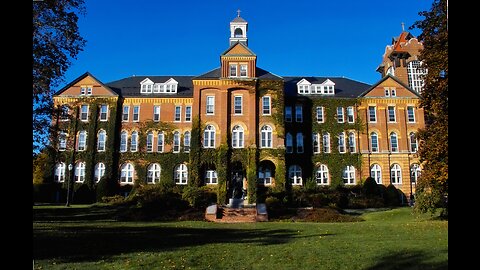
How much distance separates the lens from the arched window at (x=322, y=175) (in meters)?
41.9

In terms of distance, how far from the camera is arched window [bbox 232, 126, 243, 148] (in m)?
38.7

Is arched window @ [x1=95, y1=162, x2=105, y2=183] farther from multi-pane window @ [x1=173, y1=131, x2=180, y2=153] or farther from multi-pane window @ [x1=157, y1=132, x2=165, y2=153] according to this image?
multi-pane window @ [x1=173, y1=131, x2=180, y2=153]

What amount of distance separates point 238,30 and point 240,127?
14.9m

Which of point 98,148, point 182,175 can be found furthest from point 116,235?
point 98,148

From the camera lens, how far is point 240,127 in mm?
39219

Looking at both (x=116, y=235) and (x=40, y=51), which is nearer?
(x=40, y=51)

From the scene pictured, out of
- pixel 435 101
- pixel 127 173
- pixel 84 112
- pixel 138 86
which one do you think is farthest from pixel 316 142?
pixel 84 112

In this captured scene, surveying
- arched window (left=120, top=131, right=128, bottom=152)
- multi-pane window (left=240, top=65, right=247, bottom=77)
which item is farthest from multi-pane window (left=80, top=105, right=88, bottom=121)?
multi-pane window (left=240, top=65, right=247, bottom=77)

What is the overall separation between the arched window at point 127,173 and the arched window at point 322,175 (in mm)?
19961

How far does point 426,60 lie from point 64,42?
18.0 meters

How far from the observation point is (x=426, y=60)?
20938mm

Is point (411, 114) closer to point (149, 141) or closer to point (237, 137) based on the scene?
point (237, 137)

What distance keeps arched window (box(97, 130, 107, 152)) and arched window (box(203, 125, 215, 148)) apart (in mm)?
11962
